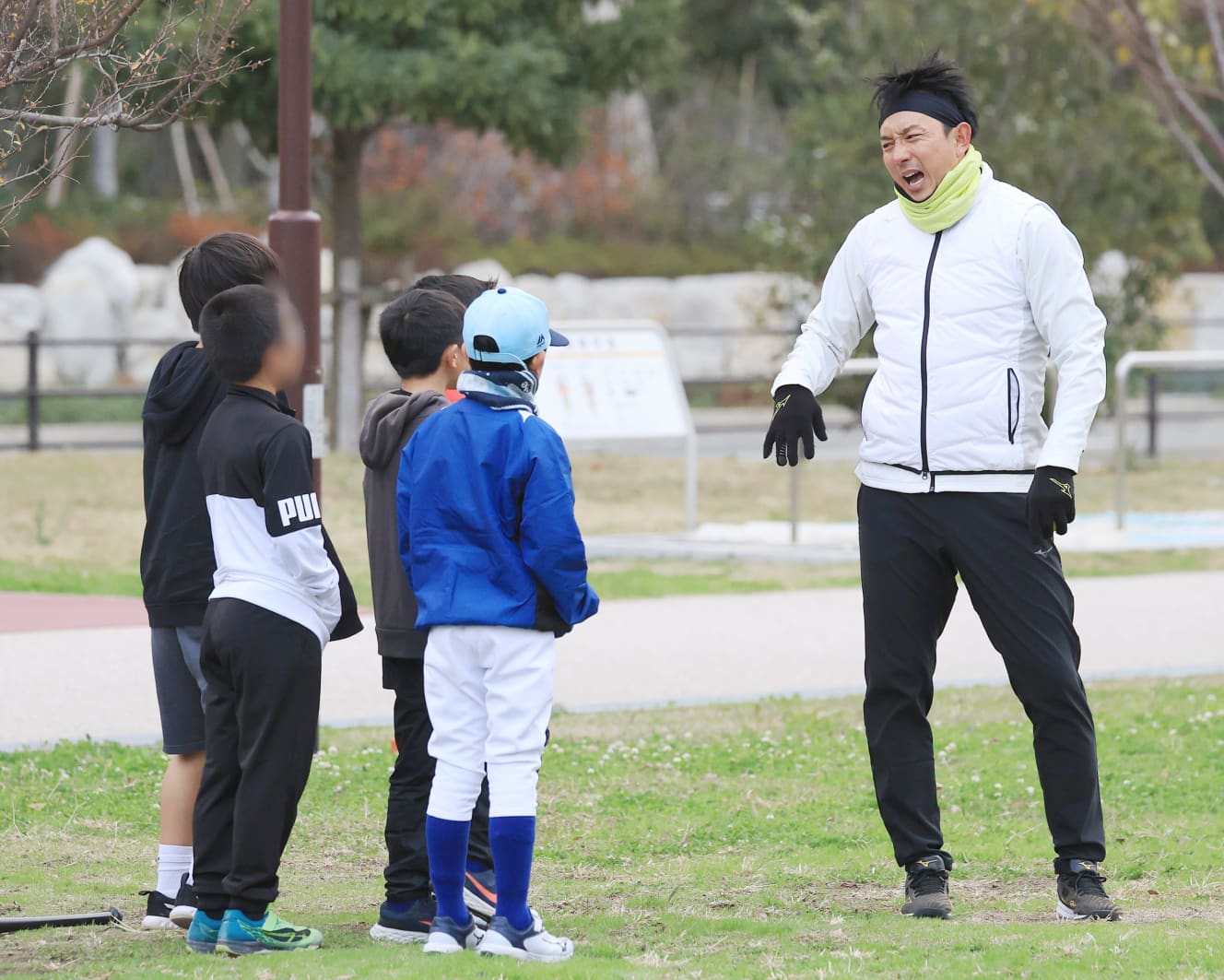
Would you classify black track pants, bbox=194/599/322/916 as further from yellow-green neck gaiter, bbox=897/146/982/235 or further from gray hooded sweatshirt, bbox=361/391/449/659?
yellow-green neck gaiter, bbox=897/146/982/235

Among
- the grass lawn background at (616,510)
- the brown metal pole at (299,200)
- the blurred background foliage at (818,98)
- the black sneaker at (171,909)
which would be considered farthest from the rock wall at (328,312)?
the black sneaker at (171,909)

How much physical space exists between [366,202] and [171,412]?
27.4 meters

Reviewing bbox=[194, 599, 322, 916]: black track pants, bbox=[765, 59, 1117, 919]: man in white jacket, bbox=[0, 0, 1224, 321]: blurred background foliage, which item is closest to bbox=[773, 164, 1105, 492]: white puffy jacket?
bbox=[765, 59, 1117, 919]: man in white jacket

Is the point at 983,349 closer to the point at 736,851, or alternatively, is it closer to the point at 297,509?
the point at 297,509

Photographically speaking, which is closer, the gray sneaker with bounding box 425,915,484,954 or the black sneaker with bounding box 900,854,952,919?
the gray sneaker with bounding box 425,915,484,954

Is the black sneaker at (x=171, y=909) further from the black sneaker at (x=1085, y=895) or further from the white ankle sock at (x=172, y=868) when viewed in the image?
the black sneaker at (x=1085, y=895)

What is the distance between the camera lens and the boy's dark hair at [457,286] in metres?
4.59

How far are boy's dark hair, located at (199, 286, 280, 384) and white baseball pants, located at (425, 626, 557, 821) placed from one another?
72 cm

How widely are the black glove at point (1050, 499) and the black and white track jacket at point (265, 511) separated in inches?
61.6

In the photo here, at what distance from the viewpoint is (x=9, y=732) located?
22.3ft

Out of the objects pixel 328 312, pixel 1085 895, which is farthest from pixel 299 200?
pixel 328 312

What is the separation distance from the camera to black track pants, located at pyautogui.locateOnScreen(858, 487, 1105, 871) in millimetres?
4359

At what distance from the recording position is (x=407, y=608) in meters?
4.36

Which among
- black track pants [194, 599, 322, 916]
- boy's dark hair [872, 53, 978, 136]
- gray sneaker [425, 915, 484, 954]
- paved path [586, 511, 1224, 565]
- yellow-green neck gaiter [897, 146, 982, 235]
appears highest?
boy's dark hair [872, 53, 978, 136]
